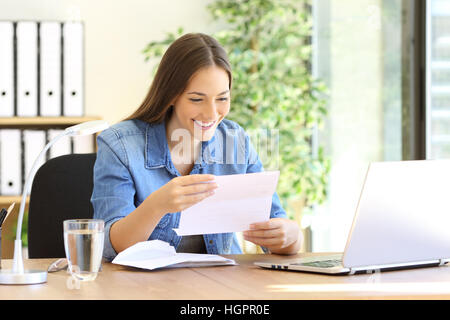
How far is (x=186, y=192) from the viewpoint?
1.33m

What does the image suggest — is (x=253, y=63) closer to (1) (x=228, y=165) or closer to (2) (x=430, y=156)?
(2) (x=430, y=156)

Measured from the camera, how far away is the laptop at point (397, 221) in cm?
122

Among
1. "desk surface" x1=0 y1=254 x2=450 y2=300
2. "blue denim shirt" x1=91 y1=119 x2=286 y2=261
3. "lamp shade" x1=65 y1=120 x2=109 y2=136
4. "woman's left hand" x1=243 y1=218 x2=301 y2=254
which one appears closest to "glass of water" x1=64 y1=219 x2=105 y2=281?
"desk surface" x1=0 y1=254 x2=450 y2=300

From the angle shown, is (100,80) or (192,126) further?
(100,80)

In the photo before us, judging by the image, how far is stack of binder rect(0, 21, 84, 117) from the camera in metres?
3.02

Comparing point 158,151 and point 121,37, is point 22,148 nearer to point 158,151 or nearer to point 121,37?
point 121,37

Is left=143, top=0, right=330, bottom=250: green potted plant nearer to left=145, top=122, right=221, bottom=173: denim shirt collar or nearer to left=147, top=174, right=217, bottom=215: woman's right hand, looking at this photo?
left=145, top=122, right=221, bottom=173: denim shirt collar

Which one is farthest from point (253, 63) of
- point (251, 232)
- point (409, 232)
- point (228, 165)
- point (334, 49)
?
point (409, 232)

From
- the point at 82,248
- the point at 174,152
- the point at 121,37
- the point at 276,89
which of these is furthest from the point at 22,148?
the point at 82,248

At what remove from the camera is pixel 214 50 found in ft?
5.54

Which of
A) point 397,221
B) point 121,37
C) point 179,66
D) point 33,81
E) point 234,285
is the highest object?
point 121,37

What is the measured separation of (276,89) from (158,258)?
1904 mm

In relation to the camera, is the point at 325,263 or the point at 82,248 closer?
the point at 82,248

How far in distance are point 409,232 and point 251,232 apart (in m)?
0.36
